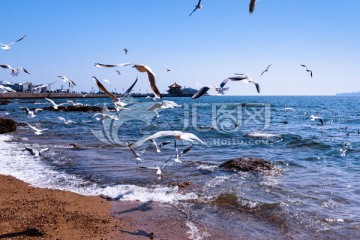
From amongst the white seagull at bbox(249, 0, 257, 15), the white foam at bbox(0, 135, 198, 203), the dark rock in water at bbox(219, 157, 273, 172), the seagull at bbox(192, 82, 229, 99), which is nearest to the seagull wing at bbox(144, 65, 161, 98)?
the seagull at bbox(192, 82, 229, 99)

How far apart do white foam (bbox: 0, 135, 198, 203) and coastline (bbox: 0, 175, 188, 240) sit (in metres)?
0.52

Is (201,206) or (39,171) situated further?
(39,171)

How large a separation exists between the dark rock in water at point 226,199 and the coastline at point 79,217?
1374 millimetres

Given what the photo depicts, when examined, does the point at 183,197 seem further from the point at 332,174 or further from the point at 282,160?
the point at 282,160

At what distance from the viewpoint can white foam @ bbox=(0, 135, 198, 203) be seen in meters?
8.91

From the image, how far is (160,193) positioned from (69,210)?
8.34 ft

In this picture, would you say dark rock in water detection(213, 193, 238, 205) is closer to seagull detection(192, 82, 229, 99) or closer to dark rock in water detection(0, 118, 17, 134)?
seagull detection(192, 82, 229, 99)

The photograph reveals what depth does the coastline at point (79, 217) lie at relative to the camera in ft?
20.4

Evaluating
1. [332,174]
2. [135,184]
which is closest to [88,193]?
[135,184]

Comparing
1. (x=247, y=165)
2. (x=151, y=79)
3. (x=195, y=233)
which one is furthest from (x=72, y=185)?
(x=151, y=79)

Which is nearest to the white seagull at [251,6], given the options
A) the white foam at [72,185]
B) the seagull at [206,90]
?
the seagull at [206,90]

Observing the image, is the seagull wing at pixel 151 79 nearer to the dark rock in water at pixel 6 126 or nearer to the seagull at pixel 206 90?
the seagull at pixel 206 90

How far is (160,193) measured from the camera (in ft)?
30.2

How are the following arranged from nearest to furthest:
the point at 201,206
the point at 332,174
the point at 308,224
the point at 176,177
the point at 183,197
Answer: the point at 308,224 < the point at 201,206 < the point at 183,197 < the point at 176,177 < the point at 332,174
